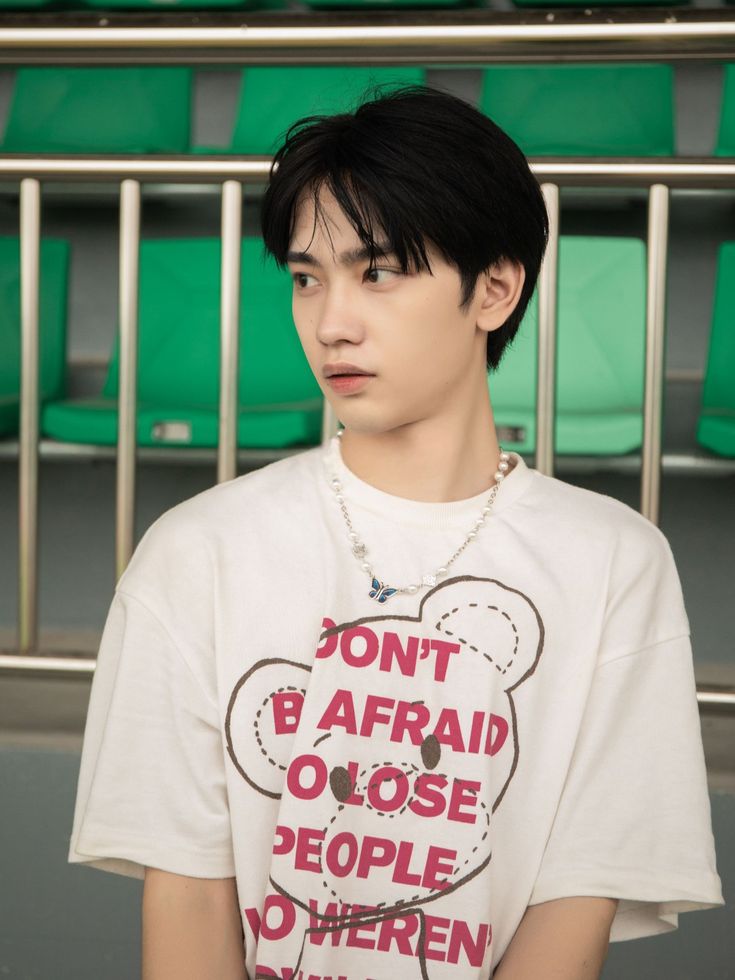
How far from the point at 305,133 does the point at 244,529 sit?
0.34 metres

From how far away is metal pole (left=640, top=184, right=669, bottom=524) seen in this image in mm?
1501

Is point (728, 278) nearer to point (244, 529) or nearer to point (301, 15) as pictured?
point (301, 15)

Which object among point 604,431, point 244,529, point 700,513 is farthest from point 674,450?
point 244,529

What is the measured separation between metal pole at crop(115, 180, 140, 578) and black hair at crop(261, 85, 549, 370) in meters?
0.65

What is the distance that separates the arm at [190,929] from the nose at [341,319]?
1.48 ft

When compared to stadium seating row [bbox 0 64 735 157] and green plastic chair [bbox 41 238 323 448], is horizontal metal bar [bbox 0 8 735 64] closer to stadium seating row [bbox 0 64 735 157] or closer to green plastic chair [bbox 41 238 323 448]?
stadium seating row [bbox 0 64 735 157]

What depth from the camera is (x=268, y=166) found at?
4.98 ft

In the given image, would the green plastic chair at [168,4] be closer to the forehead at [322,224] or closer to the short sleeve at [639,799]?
the forehead at [322,224]

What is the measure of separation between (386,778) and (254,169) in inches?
35.2

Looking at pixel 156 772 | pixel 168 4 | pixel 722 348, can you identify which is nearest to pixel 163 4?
pixel 168 4

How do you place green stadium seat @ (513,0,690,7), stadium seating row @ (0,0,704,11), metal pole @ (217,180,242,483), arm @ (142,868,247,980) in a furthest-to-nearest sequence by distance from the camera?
stadium seating row @ (0,0,704,11) → green stadium seat @ (513,0,690,7) → metal pole @ (217,180,242,483) → arm @ (142,868,247,980)

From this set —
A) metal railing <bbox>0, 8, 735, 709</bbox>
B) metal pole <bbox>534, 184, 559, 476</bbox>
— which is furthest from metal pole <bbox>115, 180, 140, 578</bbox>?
metal pole <bbox>534, 184, 559, 476</bbox>

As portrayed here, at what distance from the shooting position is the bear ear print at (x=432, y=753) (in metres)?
0.95

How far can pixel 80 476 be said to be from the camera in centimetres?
262
